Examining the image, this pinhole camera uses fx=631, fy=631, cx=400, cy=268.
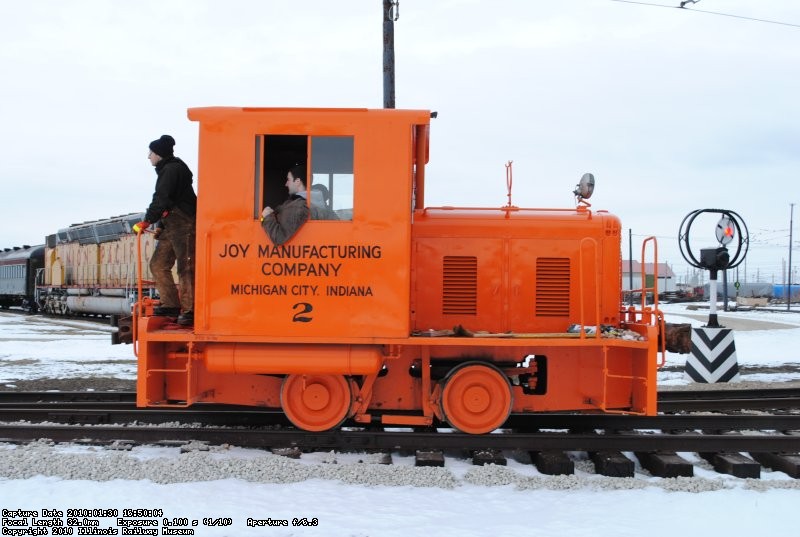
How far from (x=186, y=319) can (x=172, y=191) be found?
1.29 metres

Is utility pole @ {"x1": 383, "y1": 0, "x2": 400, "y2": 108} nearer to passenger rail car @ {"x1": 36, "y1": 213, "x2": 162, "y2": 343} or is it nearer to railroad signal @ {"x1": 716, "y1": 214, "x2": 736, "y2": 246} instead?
railroad signal @ {"x1": 716, "y1": 214, "x2": 736, "y2": 246}

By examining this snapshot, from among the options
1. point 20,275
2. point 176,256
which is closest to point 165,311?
point 176,256

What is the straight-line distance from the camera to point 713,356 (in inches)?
427

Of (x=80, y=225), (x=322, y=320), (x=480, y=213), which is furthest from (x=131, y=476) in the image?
(x=80, y=225)

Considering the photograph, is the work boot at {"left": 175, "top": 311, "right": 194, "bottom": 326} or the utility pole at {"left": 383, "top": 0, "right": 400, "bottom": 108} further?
the utility pole at {"left": 383, "top": 0, "right": 400, "bottom": 108}

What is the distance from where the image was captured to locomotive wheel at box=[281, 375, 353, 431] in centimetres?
607

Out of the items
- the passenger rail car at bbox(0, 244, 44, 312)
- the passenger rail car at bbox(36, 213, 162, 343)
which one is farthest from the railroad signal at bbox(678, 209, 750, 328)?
the passenger rail car at bbox(0, 244, 44, 312)

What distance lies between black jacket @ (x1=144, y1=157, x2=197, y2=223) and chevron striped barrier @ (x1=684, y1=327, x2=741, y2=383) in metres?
8.54

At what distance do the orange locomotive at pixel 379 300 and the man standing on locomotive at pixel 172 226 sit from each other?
40cm

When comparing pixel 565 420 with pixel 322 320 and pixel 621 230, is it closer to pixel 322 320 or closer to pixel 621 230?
pixel 621 230

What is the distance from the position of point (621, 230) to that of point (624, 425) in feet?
7.21

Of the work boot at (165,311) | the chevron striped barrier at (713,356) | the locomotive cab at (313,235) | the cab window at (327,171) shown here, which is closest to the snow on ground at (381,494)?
the locomotive cab at (313,235)

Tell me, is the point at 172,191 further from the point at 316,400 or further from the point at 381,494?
the point at 381,494

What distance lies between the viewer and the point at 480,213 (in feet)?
22.1
